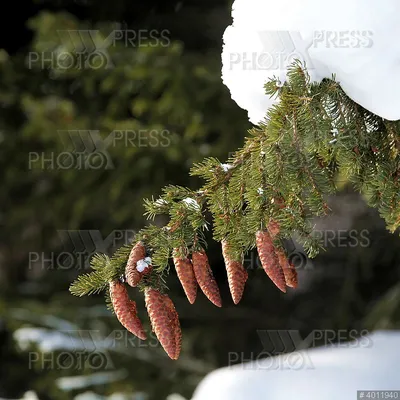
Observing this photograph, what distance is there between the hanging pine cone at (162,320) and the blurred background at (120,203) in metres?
2.67

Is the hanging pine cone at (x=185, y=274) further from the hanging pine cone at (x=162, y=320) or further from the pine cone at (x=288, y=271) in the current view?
the pine cone at (x=288, y=271)

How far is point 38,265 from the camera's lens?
6.01 meters

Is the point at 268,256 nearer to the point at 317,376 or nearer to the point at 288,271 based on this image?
the point at 288,271

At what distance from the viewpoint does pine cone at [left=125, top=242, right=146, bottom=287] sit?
4.32 ft

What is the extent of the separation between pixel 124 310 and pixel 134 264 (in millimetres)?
93

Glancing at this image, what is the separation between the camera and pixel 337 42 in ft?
4.59

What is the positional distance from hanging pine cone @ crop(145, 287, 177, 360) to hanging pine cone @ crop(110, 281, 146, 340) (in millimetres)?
34

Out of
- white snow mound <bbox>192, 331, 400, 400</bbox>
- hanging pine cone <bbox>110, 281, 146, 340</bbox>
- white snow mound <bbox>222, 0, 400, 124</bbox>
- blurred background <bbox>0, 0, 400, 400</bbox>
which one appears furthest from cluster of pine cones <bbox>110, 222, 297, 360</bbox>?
blurred background <bbox>0, 0, 400, 400</bbox>

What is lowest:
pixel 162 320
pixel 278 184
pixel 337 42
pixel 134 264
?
pixel 162 320

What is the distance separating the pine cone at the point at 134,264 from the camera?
1.32 metres

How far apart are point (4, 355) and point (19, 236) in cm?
102

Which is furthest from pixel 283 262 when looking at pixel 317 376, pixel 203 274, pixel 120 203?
pixel 120 203

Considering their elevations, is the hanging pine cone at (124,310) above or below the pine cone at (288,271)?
below

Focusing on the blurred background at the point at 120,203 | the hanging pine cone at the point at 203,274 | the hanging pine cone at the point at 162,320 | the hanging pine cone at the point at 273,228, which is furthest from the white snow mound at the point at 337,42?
the blurred background at the point at 120,203
